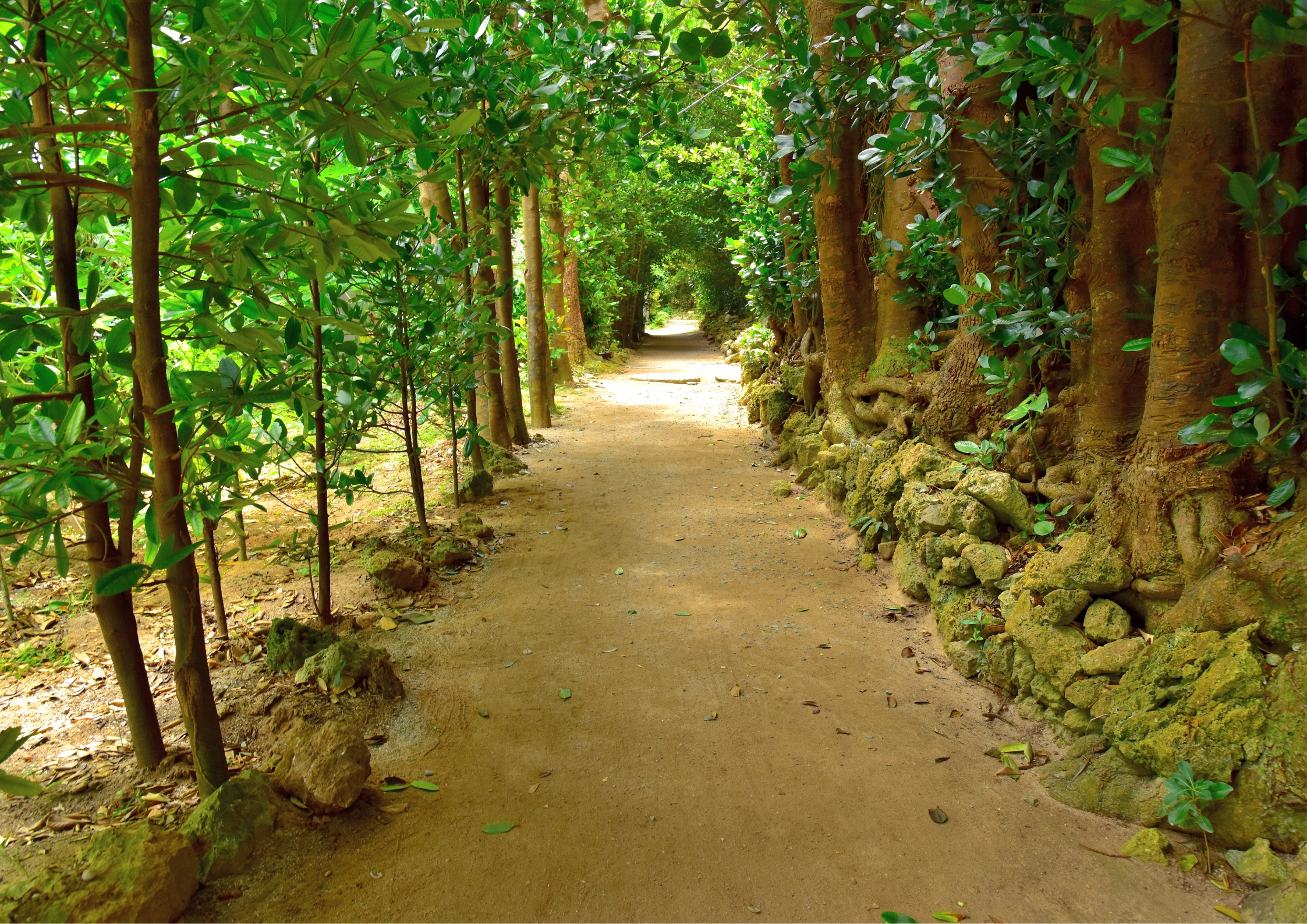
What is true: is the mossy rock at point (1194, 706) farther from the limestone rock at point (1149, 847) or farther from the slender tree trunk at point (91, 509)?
the slender tree trunk at point (91, 509)

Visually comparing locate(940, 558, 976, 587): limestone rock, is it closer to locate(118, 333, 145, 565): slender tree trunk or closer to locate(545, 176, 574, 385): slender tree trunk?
locate(118, 333, 145, 565): slender tree trunk

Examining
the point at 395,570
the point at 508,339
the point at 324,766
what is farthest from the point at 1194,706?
the point at 508,339

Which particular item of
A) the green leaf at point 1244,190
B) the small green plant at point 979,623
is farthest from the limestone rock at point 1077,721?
the green leaf at point 1244,190

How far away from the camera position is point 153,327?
1883 millimetres

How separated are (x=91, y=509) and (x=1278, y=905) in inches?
136

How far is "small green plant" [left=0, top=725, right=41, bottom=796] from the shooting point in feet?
3.35

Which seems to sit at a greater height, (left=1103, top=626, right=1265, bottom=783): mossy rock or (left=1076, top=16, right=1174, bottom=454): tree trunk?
(left=1076, top=16, right=1174, bottom=454): tree trunk

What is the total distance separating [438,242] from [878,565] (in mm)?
3722

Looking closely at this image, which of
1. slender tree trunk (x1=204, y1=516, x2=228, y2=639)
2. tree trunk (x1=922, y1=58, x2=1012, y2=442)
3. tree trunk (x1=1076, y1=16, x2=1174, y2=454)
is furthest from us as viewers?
tree trunk (x1=922, y1=58, x2=1012, y2=442)

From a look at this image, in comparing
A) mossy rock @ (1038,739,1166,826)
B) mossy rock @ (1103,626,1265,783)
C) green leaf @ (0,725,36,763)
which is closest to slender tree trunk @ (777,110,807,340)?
mossy rock @ (1103,626,1265,783)

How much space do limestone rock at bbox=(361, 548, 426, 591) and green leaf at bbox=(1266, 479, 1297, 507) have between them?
4116mm

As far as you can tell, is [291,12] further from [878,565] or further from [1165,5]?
[878,565]

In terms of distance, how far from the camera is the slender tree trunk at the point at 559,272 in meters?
14.1

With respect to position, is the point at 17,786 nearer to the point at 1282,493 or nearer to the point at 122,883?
the point at 122,883
